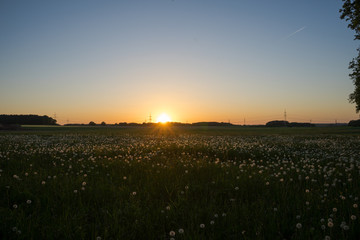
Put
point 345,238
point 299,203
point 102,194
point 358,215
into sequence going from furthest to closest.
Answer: point 102,194
point 299,203
point 358,215
point 345,238

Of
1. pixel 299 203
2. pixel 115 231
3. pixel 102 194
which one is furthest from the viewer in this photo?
pixel 102 194

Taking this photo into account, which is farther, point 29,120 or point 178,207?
point 29,120

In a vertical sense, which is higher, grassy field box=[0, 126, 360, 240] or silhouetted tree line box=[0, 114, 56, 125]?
silhouetted tree line box=[0, 114, 56, 125]

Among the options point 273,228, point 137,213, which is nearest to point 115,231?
point 137,213

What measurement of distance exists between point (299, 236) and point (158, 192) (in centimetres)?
269

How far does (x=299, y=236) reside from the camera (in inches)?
116

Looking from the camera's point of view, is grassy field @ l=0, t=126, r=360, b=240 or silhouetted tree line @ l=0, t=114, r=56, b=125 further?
silhouetted tree line @ l=0, t=114, r=56, b=125

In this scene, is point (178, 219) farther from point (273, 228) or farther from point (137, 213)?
point (273, 228)

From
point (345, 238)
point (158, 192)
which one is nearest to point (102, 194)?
point (158, 192)

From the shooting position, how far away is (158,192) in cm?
475

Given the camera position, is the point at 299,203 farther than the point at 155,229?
Yes

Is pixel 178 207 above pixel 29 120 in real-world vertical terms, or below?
below

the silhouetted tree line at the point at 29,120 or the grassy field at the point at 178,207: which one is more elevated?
the silhouetted tree line at the point at 29,120

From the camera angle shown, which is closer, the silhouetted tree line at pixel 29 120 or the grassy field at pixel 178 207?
the grassy field at pixel 178 207
